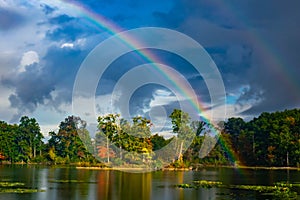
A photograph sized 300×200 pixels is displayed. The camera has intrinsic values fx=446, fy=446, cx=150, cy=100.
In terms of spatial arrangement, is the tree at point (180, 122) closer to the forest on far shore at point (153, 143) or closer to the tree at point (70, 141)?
the forest on far shore at point (153, 143)

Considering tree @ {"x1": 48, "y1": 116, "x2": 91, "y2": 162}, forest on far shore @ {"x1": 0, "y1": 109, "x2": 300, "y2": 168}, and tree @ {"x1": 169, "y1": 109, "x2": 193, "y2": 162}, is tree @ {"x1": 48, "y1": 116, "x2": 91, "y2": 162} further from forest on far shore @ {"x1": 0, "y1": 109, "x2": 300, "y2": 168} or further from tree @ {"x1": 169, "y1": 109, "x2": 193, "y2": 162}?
tree @ {"x1": 169, "y1": 109, "x2": 193, "y2": 162}

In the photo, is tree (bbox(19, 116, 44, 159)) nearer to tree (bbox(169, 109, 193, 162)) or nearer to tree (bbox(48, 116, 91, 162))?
tree (bbox(48, 116, 91, 162))

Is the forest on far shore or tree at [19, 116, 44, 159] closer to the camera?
the forest on far shore


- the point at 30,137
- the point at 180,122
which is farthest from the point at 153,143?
the point at 30,137

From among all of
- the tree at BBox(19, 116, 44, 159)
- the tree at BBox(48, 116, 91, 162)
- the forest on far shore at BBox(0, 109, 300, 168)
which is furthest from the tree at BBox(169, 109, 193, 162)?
the tree at BBox(19, 116, 44, 159)

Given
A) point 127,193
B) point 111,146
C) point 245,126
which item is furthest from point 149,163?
point 127,193

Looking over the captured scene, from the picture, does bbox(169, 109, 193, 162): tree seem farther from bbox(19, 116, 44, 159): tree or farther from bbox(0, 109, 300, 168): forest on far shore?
bbox(19, 116, 44, 159): tree

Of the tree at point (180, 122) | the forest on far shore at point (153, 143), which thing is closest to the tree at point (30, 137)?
the forest on far shore at point (153, 143)

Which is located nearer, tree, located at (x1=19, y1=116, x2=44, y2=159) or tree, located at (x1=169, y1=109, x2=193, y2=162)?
tree, located at (x1=169, y1=109, x2=193, y2=162)

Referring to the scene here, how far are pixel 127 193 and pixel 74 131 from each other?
58.2m

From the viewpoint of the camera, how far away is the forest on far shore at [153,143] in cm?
7088

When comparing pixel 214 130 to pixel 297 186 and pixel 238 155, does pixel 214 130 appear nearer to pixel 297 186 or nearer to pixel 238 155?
pixel 238 155

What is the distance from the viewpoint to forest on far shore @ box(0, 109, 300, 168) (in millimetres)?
70875

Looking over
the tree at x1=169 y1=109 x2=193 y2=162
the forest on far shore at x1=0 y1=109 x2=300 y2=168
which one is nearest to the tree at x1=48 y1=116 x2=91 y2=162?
the forest on far shore at x1=0 y1=109 x2=300 y2=168
